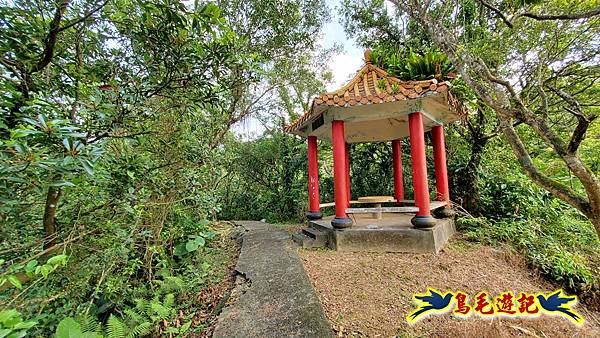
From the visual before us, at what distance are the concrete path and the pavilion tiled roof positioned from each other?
8.75 ft

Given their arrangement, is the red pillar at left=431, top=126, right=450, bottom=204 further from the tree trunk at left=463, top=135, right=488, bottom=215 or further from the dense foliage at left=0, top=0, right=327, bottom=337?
the dense foliage at left=0, top=0, right=327, bottom=337

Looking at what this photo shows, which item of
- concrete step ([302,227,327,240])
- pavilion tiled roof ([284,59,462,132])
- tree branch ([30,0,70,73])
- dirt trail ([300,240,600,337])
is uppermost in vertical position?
pavilion tiled roof ([284,59,462,132])

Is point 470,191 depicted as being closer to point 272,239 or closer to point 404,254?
point 404,254

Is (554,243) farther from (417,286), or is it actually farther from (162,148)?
(162,148)

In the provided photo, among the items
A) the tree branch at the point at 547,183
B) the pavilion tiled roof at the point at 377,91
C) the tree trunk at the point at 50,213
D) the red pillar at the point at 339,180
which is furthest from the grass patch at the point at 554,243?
the tree trunk at the point at 50,213

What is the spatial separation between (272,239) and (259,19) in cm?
580

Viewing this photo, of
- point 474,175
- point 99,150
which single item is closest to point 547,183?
point 474,175

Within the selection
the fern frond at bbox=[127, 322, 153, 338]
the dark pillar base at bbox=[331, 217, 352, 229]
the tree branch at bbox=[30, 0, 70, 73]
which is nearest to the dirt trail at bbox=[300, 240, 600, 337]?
the dark pillar base at bbox=[331, 217, 352, 229]

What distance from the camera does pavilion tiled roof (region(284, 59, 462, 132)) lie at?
12.8 ft

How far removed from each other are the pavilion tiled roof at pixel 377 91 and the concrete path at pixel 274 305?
267cm

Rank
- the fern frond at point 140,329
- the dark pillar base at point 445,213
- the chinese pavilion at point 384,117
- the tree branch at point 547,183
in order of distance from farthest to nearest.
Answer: the dark pillar base at point 445,213 → the chinese pavilion at point 384,117 → the tree branch at point 547,183 → the fern frond at point 140,329

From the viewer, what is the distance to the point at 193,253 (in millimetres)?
4395

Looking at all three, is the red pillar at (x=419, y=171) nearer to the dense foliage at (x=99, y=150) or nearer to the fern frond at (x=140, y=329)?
the dense foliage at (x=99, y=150)

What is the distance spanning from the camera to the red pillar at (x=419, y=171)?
4.25m
